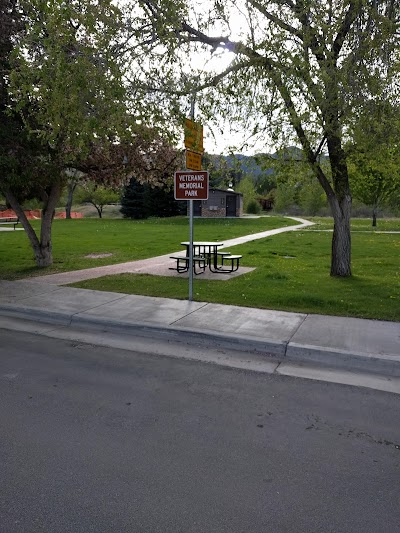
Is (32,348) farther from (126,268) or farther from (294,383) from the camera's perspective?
(126,268)

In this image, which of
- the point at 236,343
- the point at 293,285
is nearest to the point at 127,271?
the point at 293,285

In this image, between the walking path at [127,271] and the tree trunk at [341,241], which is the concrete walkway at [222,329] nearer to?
the walking path at [127,271]

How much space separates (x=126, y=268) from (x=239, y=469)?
32.3 feet

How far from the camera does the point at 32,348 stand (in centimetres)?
580

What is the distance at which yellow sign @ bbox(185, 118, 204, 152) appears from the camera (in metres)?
7.57

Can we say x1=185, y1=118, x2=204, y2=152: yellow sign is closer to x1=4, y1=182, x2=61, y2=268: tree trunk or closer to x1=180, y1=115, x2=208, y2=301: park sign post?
x1=180, y1=115, x2=208, y2=301: park sign post

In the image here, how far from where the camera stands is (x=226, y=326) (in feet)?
Answer: 21.2

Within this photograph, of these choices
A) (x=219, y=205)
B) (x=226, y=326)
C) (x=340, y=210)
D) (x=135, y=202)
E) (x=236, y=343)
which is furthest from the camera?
(x=135, y=202)

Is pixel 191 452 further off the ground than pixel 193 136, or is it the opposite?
pixel 193 136

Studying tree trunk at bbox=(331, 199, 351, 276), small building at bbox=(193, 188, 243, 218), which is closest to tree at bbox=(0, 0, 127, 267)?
tree trunk at bbox=(331, 199, 351, 276)

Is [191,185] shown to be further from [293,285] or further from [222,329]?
[293,285]

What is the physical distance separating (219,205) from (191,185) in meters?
39.6

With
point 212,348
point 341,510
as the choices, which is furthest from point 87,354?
point 341,510

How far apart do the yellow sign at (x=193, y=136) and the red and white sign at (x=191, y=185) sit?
517 millimetres
